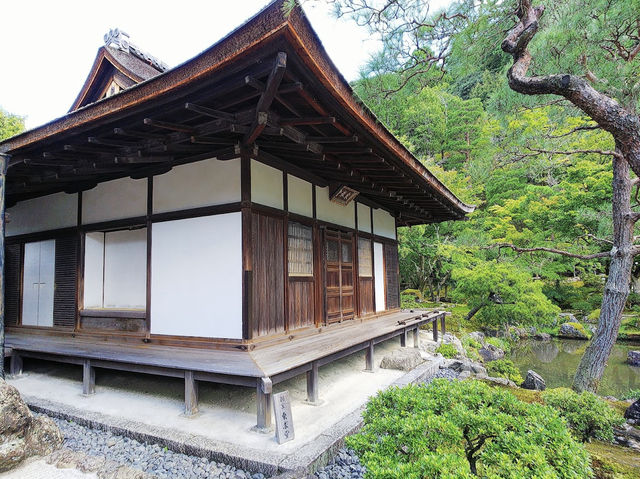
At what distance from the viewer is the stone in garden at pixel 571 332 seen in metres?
14.6

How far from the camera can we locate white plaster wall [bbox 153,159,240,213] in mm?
4633

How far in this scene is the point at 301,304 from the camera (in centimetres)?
552

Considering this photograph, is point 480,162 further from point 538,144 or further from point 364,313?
point 364,313

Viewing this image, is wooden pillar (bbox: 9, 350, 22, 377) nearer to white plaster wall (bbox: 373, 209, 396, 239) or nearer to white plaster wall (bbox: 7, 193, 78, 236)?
white plaster wall (bbox: 7, 193, 78, 236)

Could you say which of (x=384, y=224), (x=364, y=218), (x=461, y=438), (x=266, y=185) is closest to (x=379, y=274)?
(x=384, y=224)

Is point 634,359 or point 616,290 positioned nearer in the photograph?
point 616,290

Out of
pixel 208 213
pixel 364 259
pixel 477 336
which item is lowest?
pixel 477 336

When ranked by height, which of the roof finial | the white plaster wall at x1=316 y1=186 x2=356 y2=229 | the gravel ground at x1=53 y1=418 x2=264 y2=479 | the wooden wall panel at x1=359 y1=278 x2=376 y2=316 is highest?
the roof finial

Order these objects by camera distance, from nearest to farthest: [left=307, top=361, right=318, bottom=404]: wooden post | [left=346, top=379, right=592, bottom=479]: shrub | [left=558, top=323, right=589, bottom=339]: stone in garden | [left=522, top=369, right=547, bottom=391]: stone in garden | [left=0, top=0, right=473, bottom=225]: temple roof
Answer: [left=346, top=379, right=592, bottom=479]: shrub
[left=0, top=0, right=473, bottom=225]: temple roof
[left=307, top=361, right=318, bottom=404]: wooden post
[left=522, top=369, right=547, bottom=391]: stone in garden
[left=558, top=323, right=589, bottom=339]: stone in garden

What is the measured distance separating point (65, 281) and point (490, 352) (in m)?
10.8

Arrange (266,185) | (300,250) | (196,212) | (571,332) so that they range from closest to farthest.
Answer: (196,212) → (266,185) → (300,250) → (571,332)

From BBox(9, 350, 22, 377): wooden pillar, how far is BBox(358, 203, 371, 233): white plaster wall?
6.15 meters

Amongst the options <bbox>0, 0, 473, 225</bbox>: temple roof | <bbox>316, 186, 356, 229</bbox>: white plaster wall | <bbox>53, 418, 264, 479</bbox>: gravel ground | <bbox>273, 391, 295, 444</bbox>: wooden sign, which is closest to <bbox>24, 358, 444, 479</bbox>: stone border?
<bbox>53, 418, 264, 479</bbox>: gravel ground

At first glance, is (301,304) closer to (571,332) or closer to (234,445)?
(234,445)
